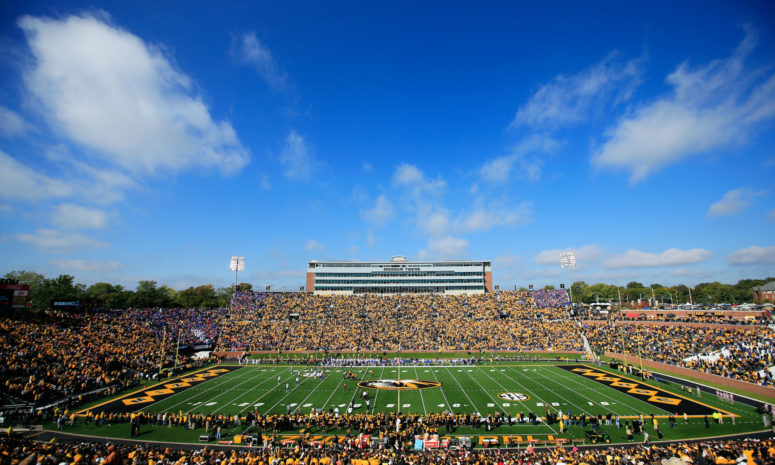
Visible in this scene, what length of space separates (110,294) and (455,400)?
334 ft

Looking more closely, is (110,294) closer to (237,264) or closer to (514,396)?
(237,264)

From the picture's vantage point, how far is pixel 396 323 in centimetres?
6462

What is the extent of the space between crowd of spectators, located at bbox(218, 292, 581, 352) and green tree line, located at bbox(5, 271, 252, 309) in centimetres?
3351

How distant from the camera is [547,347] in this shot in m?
55.1

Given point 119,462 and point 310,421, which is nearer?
point 119,462

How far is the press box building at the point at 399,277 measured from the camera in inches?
3314

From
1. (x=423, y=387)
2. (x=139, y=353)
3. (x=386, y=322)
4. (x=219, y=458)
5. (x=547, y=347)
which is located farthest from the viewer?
(x=386, y=322)

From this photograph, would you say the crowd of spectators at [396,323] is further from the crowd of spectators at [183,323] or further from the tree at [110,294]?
the tree at [110,294]

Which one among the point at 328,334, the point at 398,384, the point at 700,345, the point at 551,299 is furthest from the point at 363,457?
the point at 551,299

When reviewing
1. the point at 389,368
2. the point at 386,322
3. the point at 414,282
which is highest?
the point at 414,282

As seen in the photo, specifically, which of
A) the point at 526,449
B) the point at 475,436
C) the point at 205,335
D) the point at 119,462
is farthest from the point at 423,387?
the point at 205,335

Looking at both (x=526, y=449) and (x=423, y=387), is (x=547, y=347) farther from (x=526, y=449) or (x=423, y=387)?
(x=526, y=449)

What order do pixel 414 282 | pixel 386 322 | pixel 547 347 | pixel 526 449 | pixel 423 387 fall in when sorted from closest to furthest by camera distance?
pixel 526 449 → pixel 423 387 → pixel 547 347 → pixel 386 322 → pixel 414 282

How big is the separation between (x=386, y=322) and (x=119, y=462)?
169ft
